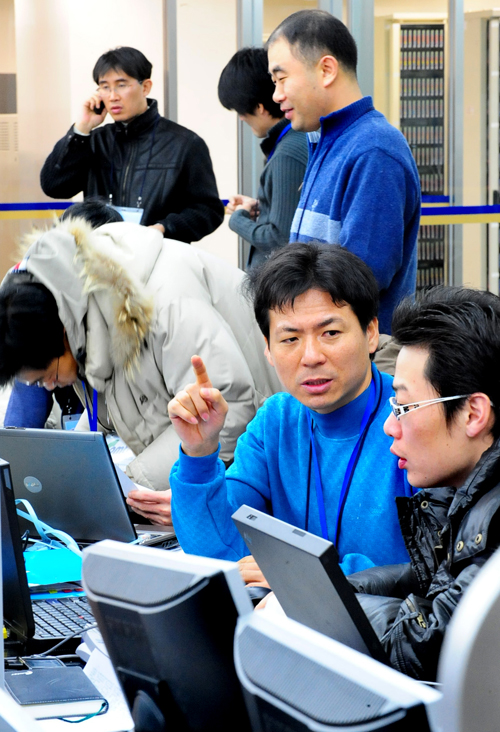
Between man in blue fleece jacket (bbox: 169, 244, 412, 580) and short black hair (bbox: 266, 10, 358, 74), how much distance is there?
95cm

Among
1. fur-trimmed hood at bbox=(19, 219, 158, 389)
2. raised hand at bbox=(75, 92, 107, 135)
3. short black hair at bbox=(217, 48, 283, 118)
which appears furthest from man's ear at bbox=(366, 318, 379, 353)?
raised hand at bbox=(75, 92, 107, 135)

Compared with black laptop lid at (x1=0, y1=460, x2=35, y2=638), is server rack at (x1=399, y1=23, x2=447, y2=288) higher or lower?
higher

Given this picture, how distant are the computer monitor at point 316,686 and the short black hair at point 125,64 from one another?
12.0ft

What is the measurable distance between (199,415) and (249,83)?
1.80 m

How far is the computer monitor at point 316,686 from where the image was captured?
1.67 ft

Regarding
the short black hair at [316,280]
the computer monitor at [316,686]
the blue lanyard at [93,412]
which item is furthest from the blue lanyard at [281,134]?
the computer monitor at [316,686]

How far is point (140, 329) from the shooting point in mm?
2199

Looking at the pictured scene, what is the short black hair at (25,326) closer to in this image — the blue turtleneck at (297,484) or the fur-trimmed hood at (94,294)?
the fur-trimmed hood at (94,294)

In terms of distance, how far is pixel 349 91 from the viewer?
2521 mm

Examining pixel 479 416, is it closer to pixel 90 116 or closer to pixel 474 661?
pixel 474 661

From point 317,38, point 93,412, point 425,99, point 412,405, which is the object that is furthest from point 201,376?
point 425,99

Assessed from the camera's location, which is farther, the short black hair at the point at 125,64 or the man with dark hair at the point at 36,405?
the short black hair at the point at 125,64

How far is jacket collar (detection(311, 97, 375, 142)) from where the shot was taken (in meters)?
2.47

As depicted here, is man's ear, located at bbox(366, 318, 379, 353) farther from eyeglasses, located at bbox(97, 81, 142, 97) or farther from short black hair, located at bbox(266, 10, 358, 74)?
eyeglasses, located at bbox(97, 81, 142, 97)
